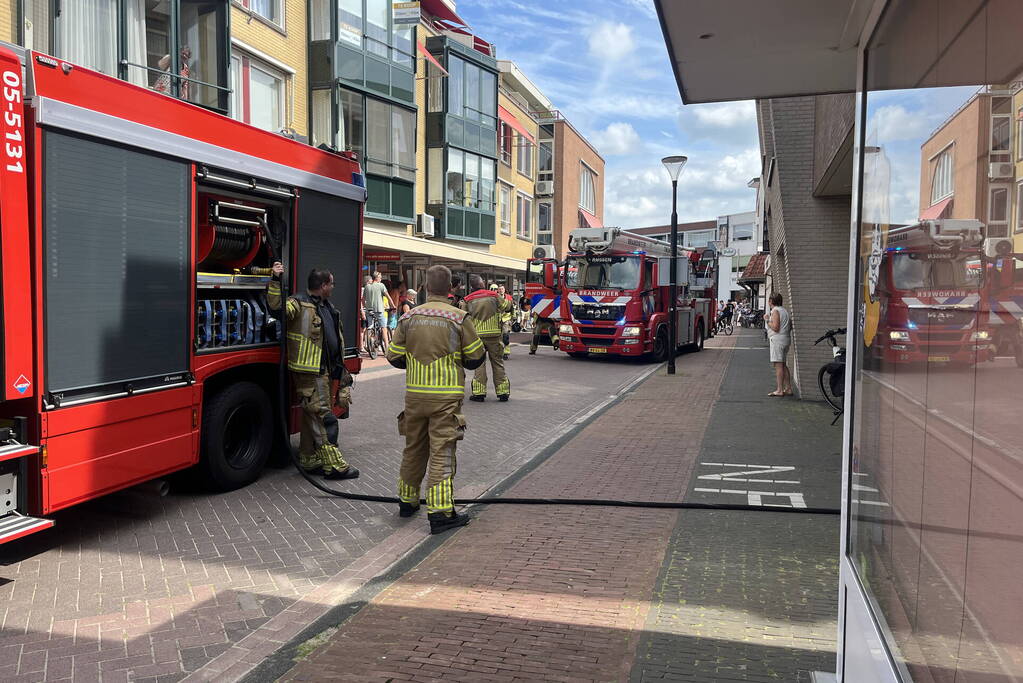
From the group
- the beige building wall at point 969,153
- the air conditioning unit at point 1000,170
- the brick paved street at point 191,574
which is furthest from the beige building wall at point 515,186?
the air conditioning unit at point 1000,170

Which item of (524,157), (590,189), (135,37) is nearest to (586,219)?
(590,189)

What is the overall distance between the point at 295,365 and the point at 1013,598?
5.91 metres

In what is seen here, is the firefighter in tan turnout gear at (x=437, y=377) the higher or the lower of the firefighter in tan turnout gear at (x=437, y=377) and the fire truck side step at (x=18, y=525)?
the higher

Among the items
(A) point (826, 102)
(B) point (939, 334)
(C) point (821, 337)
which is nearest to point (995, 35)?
(B) point (939, 334)

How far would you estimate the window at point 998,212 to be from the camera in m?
1.32

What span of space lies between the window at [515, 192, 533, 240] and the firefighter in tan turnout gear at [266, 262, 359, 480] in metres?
32.5

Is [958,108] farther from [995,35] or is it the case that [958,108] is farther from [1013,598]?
[1013,598]

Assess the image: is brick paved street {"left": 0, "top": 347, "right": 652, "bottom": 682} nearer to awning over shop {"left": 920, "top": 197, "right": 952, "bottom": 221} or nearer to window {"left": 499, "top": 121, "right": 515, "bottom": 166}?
awning over shop {"left": 920, "top": 197, "right": 952, "bottom": 221}

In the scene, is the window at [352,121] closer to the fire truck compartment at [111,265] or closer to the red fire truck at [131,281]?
→ the red fire truck at [131,281]

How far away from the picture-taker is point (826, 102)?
31.3ft

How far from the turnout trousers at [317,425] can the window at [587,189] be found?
43.7m

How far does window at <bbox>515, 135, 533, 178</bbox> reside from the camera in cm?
3891

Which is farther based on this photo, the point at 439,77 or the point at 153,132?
the point at 439,77

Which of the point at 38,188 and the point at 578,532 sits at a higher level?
the point at 38,188
